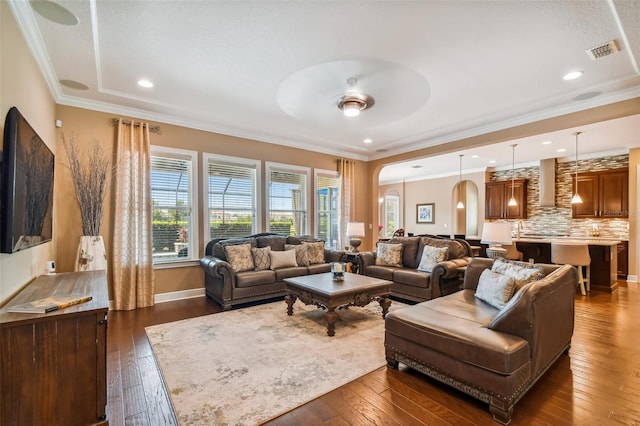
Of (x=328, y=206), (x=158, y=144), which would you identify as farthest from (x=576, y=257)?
(x=158, y=144)

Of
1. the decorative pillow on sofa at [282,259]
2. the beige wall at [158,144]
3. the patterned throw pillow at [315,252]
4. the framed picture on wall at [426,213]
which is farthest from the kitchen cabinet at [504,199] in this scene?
the decorative pillow on sofa at [282,259]

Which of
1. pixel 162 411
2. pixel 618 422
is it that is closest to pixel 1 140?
pixel 162 411

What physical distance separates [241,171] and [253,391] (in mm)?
4148

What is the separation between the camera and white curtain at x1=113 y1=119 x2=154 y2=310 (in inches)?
170

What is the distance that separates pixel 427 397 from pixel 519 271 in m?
1.51

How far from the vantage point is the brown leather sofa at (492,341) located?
1.97 m

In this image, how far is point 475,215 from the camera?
1019cm

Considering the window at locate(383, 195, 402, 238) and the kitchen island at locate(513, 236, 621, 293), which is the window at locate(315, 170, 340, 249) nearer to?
the kitchen island at locate(513, 236, 621, 293)

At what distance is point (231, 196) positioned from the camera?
5.54 meters

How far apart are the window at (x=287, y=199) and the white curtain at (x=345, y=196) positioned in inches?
36.4

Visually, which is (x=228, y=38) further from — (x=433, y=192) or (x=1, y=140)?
(x=433, y=192)

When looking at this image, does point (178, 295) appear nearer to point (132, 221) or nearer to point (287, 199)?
point (132, 221)

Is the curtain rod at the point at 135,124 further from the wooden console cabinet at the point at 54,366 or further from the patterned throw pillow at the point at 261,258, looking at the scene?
the wooden console cabinet at the point at 54,366

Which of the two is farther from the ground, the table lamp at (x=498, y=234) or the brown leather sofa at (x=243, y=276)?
the table lamp at (x=498, y=234)
